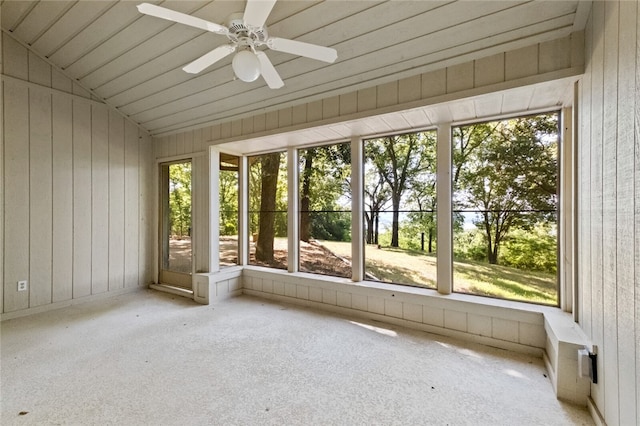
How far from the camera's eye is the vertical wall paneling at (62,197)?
3525 millimetres

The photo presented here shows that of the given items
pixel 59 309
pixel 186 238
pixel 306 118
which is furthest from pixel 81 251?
pixel 306 118

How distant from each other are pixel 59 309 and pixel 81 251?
0.75 m

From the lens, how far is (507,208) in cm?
264

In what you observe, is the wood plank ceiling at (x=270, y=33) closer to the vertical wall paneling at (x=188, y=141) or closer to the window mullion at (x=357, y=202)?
the vertical wall paneling at (x=188, y=141)

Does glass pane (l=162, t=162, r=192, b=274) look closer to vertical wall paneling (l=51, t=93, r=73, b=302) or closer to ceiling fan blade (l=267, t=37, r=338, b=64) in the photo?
vertical wall paneling (l=51, t=93, r=73, b=302)

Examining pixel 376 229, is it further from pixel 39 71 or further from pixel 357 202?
pixel 39 71

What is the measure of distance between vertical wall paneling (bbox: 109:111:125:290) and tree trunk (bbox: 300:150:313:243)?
9.14 ft

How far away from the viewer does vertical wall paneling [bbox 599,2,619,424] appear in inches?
54.0

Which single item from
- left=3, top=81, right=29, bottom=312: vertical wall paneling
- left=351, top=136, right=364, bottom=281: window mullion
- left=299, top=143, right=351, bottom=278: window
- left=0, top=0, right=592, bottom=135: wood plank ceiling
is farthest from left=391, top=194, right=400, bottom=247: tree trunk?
left=3, top=81, right=29, bottom=312: vertical wall paneling

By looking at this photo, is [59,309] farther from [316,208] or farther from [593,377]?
[593,377]

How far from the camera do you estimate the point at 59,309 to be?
348cm

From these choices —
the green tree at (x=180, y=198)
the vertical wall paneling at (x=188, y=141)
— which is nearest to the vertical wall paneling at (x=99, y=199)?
the green tree at (x=180, y=198)

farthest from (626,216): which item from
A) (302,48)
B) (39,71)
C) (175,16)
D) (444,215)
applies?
(39,71)

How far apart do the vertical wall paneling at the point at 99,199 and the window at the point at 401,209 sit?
147 inches
